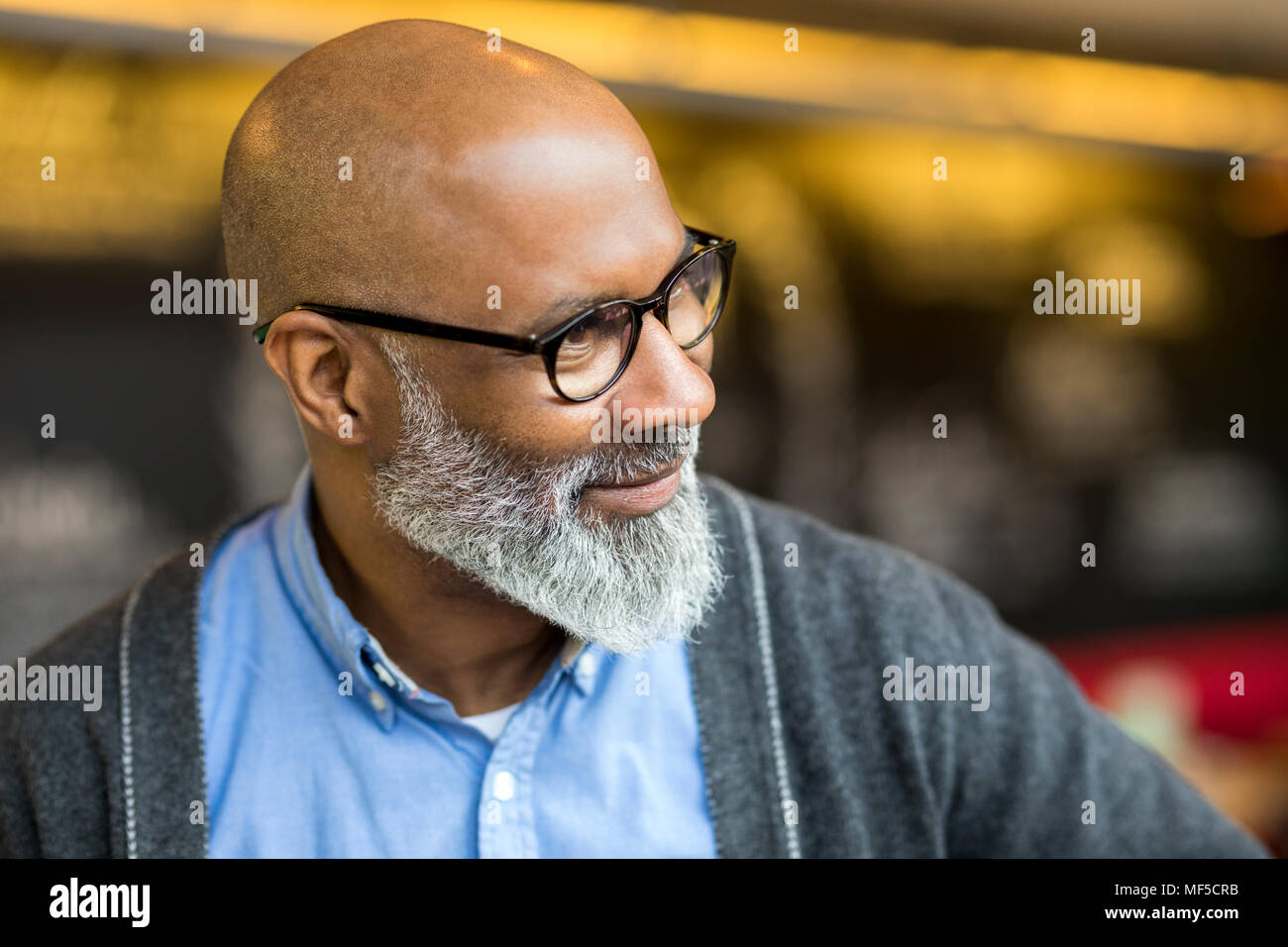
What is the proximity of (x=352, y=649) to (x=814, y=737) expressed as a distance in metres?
0.51

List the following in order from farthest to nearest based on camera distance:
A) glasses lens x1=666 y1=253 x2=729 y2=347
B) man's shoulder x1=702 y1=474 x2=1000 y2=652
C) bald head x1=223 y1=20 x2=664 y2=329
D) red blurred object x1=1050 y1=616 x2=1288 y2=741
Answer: red blurred object x1=1050 y1=616 x2=1288 y2=741
man's shoulder x1=702 y1=474 x2=1000 y2=652
glasses lens x1=666 y1=253 x2=729 y2=347
bald head x1=223 y1=20 x2=664 y2=329

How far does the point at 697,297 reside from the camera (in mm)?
1122

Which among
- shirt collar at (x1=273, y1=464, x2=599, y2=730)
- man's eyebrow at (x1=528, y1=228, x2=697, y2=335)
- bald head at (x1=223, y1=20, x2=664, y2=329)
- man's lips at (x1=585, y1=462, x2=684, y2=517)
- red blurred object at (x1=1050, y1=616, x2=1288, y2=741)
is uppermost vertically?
bald head at (x1=223, y1=20, x2=664, y2=329)

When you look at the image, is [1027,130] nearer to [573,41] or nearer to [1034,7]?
[1034,7]

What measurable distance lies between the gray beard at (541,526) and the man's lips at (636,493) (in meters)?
0.01

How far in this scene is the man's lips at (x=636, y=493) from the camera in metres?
1.07

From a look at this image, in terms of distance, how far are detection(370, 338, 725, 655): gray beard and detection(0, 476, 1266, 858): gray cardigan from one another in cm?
15

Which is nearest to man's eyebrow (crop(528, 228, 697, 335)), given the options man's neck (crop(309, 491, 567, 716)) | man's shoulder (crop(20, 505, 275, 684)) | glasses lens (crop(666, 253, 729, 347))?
glasses lens (crop(666, 253, 729, 347))

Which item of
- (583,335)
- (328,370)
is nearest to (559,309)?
(583,335)

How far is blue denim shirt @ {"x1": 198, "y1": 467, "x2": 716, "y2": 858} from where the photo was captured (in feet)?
3.62

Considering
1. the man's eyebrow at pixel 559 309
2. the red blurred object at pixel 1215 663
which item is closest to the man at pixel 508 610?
the man's eyebrow at pixel 559 309

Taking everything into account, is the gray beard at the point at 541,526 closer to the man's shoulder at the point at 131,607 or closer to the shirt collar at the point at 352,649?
the shirt collar at the point at 352,649

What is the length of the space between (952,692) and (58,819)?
0.97 meters

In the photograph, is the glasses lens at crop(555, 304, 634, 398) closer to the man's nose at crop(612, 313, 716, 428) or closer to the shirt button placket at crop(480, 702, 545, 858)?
the man's nose at crop(612, 313, 716, 428)
